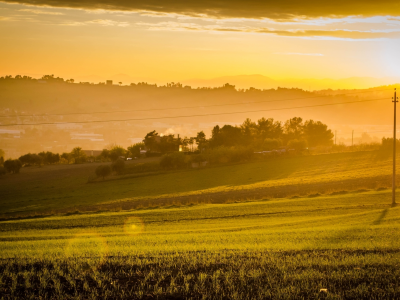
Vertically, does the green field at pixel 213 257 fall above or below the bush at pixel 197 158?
below

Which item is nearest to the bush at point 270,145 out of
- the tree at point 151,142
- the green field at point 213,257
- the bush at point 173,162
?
the tree at point 151,142

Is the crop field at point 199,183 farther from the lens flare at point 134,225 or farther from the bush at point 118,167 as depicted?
the lens flare at point 134,225

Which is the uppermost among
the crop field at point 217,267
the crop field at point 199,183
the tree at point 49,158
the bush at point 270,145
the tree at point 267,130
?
the tree at point 267,130

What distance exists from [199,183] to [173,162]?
21.1m

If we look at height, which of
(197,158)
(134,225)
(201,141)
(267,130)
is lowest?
(134,225)

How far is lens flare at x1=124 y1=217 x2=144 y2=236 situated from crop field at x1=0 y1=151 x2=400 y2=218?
1111cm

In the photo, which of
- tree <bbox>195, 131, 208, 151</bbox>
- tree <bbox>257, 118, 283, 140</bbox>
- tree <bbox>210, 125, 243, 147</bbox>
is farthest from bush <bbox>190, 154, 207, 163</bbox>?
tree <bbox>257, 118, 283, 140</bbox>

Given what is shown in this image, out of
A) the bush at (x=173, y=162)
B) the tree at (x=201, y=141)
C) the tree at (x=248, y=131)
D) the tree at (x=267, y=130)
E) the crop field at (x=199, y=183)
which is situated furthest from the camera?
the tree at (x=267, y=130)

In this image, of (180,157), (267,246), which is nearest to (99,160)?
(180,157)

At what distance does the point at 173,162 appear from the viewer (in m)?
93.3

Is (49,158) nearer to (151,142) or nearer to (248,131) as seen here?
(151,142)

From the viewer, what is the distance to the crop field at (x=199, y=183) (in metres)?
53.1

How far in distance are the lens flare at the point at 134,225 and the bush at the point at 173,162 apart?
58.4 meters

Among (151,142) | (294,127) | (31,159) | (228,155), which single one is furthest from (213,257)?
(294,127)
